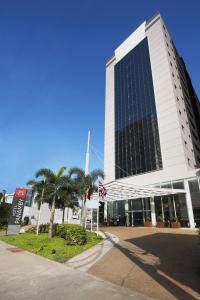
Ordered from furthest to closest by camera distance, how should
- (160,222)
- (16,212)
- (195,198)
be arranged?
1. (195,198)
2. (160,222)
3. (16,212)

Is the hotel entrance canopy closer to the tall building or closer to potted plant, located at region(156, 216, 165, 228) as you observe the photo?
the tall building

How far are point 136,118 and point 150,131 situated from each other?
5357 mm

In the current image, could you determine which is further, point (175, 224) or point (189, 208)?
point (189, 208)

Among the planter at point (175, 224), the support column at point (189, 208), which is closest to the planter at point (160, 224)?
the planter at point (175, 224)

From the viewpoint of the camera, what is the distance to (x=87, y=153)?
27.8 metres

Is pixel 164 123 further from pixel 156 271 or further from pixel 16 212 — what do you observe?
pixel 156 271

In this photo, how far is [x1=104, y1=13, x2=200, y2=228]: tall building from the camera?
30375 mm

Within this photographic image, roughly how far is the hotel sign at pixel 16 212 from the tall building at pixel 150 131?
17977 millimetres

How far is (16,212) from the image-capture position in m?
25.0

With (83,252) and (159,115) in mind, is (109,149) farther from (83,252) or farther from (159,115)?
(83,252)

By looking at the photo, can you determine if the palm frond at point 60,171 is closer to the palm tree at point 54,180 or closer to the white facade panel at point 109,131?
the palm tree at point 54,180

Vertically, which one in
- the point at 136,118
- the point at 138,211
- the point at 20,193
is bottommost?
the point at 138,211

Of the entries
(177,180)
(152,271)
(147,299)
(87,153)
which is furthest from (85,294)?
(177,180)

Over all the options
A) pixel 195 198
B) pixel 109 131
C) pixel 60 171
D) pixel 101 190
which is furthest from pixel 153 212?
pixel 109 131
